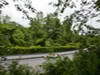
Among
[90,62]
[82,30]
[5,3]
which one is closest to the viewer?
[5,3]

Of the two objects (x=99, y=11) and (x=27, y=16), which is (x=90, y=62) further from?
(x=99, y=11)

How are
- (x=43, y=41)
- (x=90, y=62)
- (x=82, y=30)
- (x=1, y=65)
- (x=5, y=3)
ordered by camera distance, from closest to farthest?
(x=5, y=3) → (x=1, y=65) → (x=90, y=62) → (x=82, y=30) → (x=43, y=41)

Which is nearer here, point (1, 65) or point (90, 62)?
point (1, 65)

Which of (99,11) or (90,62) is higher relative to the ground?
(99,11)

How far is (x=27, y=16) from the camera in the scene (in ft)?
12.0

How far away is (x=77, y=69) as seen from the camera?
158 inches

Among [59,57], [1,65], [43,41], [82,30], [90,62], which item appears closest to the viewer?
[1,65]

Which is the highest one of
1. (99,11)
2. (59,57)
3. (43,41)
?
(99,11)

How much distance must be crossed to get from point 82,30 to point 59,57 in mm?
1047

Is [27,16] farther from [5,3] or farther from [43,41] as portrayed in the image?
[43,41]

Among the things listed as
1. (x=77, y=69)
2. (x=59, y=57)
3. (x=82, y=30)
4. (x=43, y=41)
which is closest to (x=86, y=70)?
(x=77, y=69)

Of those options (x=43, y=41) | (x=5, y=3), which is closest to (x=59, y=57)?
(x=5, y=3)

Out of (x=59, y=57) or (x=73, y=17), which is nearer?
(x=73, y=17)

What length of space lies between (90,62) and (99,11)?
1.83 metres
